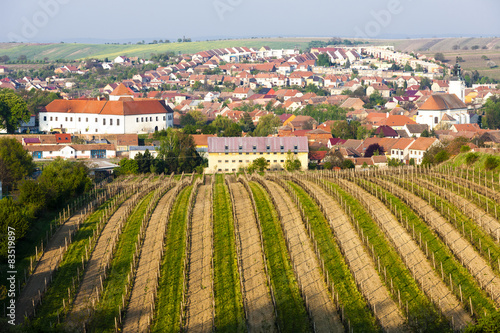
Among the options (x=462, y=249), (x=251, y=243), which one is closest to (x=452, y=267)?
(x=462, y=249)

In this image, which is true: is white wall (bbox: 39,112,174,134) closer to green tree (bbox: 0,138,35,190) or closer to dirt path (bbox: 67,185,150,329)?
green tree (bbox: 0,138,35,190)

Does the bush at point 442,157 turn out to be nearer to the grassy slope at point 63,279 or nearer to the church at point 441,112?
the grassy slope at point 63,279

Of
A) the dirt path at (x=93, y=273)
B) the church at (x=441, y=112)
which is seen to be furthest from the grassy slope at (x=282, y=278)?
the church at (x=441, y=112)

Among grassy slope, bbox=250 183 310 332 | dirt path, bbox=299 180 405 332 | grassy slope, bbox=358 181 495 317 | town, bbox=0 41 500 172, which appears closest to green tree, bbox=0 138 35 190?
town, bbox=0 41 500 172

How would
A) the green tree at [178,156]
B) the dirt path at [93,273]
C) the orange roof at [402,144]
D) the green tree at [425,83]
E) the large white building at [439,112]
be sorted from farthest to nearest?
the green tree at [425,83]
the large white building at [439,112]
the orange roof at [402,144]
the green tree at [178,156]
the dirt path at [93,273]

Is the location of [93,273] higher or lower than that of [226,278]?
lower

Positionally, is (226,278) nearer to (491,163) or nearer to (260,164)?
(491,163)

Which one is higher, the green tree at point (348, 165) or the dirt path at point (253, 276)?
the dirt path at point (253, 276)
